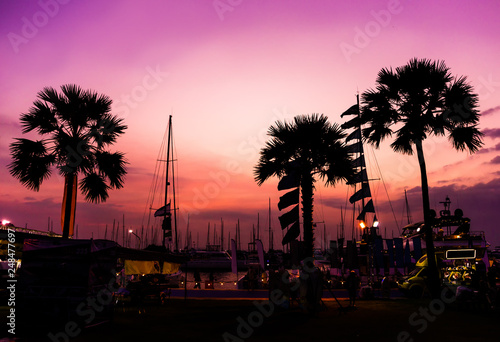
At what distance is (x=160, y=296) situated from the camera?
2503 cm

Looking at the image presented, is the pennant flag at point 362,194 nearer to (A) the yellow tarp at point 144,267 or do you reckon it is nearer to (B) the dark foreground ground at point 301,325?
(A) the yellow tarp at point 144,267

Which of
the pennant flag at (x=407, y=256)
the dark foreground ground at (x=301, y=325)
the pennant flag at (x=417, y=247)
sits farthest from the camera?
the pennant flag at (x=417, y=247)

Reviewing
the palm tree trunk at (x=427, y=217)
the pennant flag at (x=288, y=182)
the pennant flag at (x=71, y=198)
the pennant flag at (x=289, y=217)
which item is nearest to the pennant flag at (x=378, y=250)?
the palm tree trunk at (x=427, y=217)

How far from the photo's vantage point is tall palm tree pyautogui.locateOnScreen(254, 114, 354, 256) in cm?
2583

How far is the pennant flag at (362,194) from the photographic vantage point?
160ft

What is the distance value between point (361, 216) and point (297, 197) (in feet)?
77.8

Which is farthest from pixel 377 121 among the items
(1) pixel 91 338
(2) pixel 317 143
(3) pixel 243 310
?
(1) pixel 91 338

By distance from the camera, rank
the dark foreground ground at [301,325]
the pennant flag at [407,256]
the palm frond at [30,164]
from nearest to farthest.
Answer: the dark foreground ground at [301,325]
the palm frond at [30,164]
the pennant flag at [407,256]

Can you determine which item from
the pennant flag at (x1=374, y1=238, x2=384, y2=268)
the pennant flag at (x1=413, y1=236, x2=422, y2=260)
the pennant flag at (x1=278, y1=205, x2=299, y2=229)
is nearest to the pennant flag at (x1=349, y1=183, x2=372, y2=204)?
the pennant flag at (x1=413, y1=236, x2=422, y2=260)

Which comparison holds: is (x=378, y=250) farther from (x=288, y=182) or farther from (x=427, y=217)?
(x=288, y=182)

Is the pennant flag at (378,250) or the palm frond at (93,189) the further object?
the pennant flag at (378,250)

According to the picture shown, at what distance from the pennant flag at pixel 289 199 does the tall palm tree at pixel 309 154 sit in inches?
24.7

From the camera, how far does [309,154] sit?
26.1 metres

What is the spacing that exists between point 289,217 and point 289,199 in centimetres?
96
